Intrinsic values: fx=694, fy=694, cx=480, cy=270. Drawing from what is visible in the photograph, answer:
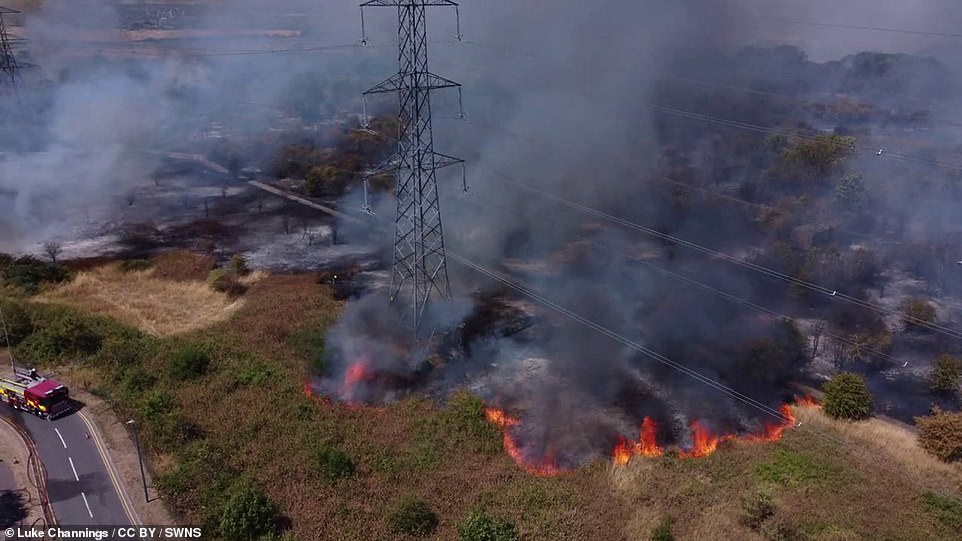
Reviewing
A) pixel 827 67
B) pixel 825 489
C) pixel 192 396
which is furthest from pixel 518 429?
pixel 827 67

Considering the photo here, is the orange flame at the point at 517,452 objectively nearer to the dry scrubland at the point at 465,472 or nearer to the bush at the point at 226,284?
the dry scrubland at the point at 465,472

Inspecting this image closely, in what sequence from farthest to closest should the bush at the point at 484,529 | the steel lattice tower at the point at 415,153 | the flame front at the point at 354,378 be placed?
Result: the flame front at the point at 354,378, the steel lattice tower at the point at 415,153, the bush at the point at 484,529

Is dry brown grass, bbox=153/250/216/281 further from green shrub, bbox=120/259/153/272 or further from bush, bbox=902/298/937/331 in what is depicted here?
bush, bbox=902/298/937/331

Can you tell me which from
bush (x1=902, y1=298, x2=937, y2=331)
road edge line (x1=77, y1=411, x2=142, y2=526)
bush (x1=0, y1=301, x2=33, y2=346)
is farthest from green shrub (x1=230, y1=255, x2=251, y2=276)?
bush (x1=902, y1=298, x2=937, y2=331)

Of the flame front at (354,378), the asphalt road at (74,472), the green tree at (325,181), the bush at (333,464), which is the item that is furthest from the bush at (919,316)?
the green tree at (325,181)

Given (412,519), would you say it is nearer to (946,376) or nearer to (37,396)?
(37,396)

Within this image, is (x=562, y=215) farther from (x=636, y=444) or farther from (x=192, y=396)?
(x=192, y=396)
